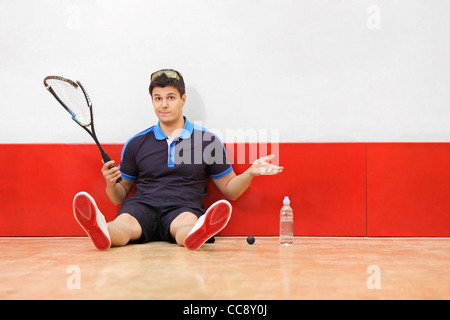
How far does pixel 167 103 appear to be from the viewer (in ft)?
7.95

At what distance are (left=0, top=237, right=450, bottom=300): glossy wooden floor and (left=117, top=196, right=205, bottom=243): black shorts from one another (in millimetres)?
69

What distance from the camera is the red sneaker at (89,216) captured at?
6.09ft

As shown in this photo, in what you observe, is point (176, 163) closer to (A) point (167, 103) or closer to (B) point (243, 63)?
(A) point (167, 103)

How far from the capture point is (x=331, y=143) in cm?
252

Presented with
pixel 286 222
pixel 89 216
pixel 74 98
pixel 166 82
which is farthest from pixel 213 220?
pixel 74 98

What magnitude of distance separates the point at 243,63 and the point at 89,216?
4.24 ft

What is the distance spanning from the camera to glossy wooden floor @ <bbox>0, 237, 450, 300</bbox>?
1.33 metres

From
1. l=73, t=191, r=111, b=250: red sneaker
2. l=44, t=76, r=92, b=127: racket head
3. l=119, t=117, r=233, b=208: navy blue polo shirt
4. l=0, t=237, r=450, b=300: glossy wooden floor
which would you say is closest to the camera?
l=0, t=237, r=450, b=300: glossy wooden floor

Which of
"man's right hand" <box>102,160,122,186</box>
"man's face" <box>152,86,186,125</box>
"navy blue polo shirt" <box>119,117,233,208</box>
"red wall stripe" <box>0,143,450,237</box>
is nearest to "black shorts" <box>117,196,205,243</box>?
"navy blue polo shirt" <box>119,117,233,208</box>

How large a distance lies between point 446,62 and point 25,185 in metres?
2.53

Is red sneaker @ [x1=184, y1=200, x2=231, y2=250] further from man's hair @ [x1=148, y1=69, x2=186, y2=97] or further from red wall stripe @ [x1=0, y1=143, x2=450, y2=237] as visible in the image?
man's hair @ [x1=148, y1=69, x2=186, y2=97]

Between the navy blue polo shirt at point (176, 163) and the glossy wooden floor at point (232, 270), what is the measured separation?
317mm

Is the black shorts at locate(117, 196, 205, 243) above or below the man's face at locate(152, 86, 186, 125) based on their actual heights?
below

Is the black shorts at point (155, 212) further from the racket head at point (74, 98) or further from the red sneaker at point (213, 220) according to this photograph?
the racket head at point (74, 98)
